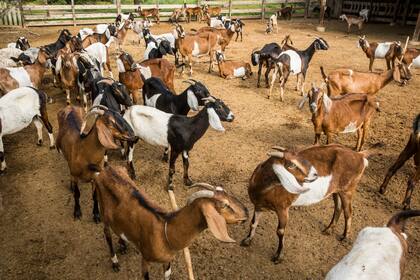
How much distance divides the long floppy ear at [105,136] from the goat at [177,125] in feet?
5.02

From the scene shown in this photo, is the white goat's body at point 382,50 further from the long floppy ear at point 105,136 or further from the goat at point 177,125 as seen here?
the long floppy ear at point 105,136

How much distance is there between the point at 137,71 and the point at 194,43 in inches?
186

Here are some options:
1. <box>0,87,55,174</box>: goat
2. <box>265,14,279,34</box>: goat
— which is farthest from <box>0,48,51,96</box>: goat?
<box>265,14,279,34</box>: goat

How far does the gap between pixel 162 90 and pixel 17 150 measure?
361cm

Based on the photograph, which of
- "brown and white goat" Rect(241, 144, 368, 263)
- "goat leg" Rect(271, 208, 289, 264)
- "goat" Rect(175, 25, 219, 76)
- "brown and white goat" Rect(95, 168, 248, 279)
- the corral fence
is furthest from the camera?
the corral fence

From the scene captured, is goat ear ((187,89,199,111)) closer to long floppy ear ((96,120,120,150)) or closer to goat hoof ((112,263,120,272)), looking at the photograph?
long floppy ear ((96,120,120,150))

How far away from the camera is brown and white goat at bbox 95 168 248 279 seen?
2.80 metres

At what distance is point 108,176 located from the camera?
3.83m

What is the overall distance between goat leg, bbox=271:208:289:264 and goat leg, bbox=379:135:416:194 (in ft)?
8.68

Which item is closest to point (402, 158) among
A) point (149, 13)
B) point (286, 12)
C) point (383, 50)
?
point (383, 50)

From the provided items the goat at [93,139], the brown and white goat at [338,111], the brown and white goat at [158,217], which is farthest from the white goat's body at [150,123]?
the brown and white goat at [338,111]

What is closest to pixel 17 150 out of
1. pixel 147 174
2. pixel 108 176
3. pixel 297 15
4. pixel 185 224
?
pixel 147 174

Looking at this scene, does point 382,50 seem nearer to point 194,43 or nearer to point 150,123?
point 194,43

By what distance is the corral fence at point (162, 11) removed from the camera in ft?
68.2
